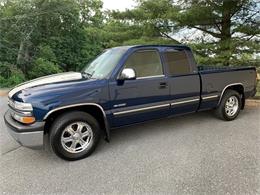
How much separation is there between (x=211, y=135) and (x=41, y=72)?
1132 cm

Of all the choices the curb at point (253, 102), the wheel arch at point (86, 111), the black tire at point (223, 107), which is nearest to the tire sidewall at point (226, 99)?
the black tire at point (223, 107)

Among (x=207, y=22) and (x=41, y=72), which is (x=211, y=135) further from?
(x=41, y=72)

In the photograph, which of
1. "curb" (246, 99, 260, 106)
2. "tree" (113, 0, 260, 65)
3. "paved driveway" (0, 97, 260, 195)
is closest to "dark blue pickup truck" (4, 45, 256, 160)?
"paved driveway" (0, 97, 260, 195)

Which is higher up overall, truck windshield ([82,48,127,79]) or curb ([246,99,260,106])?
truck windshield ([82,48,127,79])

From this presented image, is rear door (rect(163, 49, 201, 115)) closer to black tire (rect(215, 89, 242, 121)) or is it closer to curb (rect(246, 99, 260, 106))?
black tire (rect(215, 89, 242, 121))

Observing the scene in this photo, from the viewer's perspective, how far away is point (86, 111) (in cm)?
382

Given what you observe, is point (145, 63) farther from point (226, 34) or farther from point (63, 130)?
point (226, 34)

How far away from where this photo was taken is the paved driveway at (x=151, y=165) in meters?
2.97

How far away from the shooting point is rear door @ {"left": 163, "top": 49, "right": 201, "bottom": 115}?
448cm

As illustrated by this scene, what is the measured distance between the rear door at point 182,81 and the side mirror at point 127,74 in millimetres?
867

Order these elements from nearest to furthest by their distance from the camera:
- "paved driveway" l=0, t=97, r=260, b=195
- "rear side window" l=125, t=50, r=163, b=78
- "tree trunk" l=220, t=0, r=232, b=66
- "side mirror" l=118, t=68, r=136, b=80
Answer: "paved driveway" l=0, t=97, r=260, b=195 → "side mirror" l=118, t=68, r=136, b=80 → "rear side window" l=125, t=50, r=163, b=78 → "tree trunk" l=220, t=0, r=232, b=66

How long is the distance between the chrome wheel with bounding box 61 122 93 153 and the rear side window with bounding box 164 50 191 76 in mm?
1846

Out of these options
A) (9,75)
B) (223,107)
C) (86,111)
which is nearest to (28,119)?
(86,111)

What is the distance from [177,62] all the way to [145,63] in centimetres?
73
